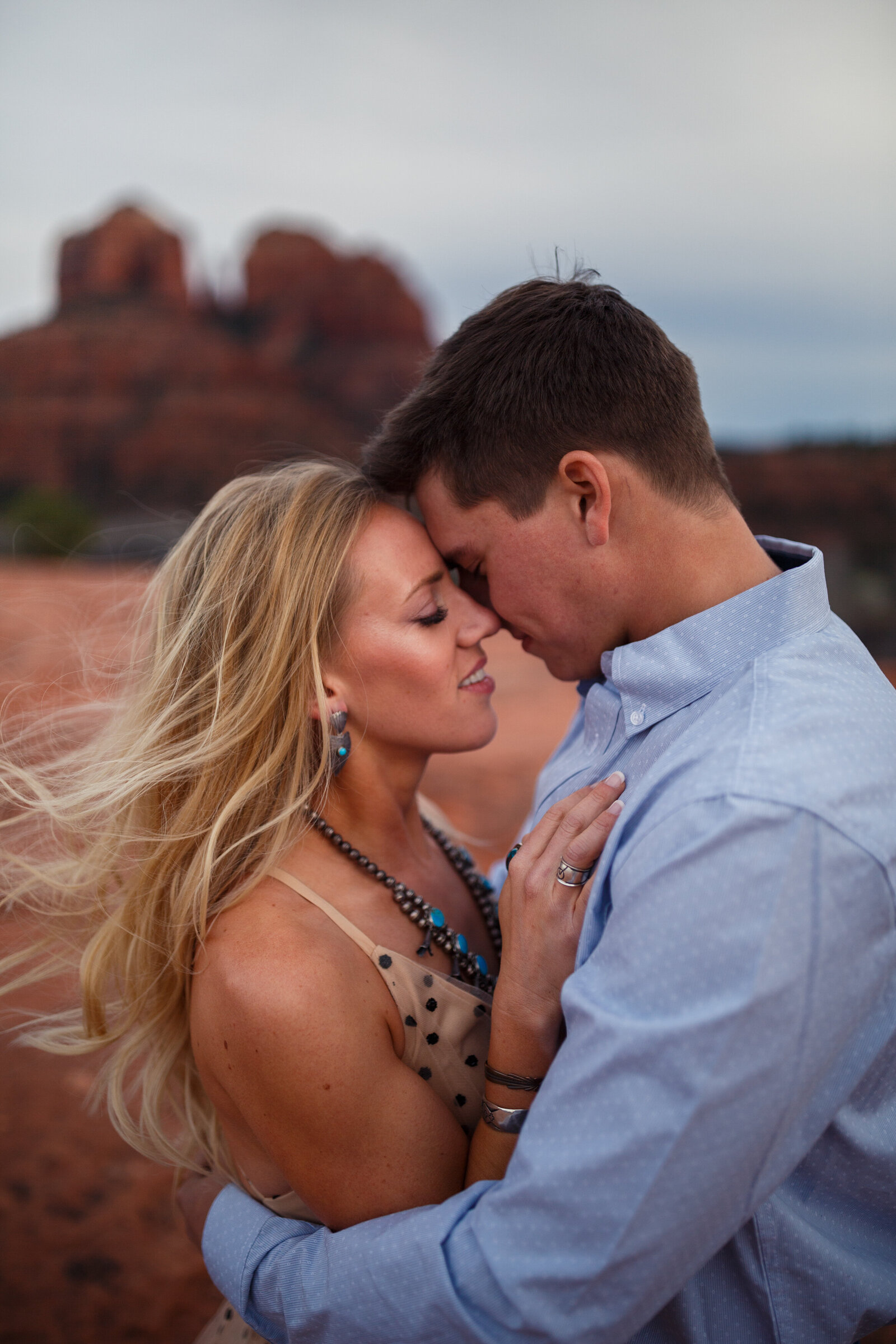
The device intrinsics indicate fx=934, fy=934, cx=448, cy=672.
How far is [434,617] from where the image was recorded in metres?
2.46

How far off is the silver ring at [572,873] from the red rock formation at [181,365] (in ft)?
109

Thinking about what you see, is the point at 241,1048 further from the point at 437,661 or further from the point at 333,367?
the point at 333,367

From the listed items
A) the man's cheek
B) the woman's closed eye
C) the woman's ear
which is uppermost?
the man's cheek

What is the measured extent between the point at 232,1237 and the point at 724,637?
1672 millimetres

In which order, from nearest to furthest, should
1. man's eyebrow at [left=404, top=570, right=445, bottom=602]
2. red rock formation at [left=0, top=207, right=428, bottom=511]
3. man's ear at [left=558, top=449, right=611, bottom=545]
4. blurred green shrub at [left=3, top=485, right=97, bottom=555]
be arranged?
man's ear at [left=558, top=449, right=611, bottom=545]
man's eyebrow at [left=404, top=570, right=445, bottom=602]
blurred green shrub at [left=3, top=485, right=97, bottom=555]
red rock formation at [left=0, top=207, right=428, bottom=511]

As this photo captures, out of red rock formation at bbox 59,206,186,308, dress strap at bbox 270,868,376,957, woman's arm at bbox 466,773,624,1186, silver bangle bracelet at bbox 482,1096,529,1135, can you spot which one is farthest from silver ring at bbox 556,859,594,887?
red rock formation at bbox 59,206,186,308

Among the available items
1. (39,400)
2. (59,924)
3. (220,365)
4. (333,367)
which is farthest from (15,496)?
(59,924)

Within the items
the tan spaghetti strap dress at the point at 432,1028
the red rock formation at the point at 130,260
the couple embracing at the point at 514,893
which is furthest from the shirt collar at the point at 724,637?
the red rock formation at the point at 130,260

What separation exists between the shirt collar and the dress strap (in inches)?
31.6

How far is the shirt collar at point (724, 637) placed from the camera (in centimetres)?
190

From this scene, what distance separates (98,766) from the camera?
2482 mm

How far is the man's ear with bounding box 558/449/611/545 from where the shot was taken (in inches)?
81.7

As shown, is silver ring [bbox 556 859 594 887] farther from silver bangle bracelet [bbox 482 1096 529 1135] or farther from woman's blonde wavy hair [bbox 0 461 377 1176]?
woman's blonde wavy hair [bbox 0 461 377 1176]

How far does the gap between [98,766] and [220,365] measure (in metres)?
41.0
